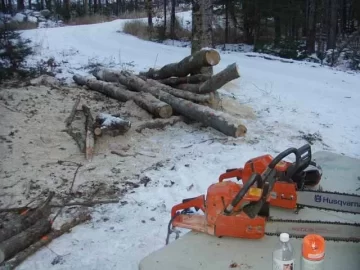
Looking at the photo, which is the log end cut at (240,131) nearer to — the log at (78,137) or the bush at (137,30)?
the log at (78,137)

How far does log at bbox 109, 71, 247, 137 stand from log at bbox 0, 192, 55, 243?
3.03 meters

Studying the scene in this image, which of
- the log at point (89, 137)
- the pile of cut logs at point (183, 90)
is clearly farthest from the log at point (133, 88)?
the log at point (89, 137)

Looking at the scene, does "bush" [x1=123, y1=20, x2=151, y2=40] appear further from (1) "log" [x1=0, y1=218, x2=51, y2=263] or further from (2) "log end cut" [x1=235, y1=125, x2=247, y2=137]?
(1) "log" [x1=0, y1=218, x2=51, y2=263]

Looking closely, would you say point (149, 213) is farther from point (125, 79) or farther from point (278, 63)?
point (278, 63)

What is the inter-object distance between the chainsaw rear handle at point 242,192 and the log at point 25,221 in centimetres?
206

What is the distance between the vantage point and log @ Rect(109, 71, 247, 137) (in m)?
6.42

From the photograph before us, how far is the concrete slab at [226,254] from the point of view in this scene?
9.11 ft

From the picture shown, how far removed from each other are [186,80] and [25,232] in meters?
4.99

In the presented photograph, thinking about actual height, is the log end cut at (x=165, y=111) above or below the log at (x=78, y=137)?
above

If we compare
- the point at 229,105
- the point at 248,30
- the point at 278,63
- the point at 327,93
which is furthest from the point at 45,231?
the point at 248,30

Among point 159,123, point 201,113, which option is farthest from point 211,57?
point 159,123

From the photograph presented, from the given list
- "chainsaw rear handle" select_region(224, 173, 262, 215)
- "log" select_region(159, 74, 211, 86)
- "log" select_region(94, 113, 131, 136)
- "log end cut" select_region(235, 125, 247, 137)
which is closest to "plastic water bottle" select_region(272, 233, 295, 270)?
"chainsaw rear handle" select_region(224, 173, 262, 215)

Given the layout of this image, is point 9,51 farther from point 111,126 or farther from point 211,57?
point 211,57

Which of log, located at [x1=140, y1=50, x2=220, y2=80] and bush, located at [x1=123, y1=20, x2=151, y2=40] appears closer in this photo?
log, located at [x1=140, y1=50, x2=220, y2=80]
